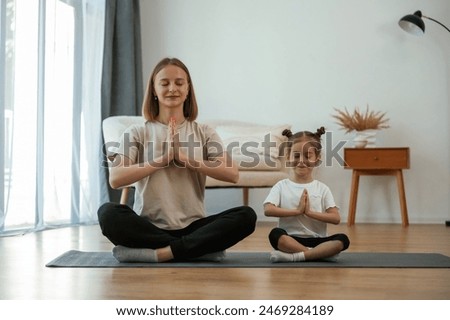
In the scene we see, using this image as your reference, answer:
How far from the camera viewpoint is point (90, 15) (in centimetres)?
460

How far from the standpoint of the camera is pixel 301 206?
216 cm

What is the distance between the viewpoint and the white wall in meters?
4.99

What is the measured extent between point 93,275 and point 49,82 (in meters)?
2.44

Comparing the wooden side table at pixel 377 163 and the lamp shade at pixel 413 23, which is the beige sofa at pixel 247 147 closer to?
the wooden side table at pixel 377 163

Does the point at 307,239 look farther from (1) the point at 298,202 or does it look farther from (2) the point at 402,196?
(2) the point at 402,196

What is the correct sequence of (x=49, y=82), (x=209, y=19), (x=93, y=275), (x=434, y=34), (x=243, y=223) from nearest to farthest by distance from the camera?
(x=93, y=275) → (x=243, y=223) → (x=49, y=82) → (x=434, y=34) → (x=209, y=19)

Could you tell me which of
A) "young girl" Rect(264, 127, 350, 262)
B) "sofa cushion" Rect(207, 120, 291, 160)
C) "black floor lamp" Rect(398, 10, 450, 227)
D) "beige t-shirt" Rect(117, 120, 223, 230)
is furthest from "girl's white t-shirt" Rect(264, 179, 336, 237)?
"black floor lamp" Rect(398, 10, 450, 227)

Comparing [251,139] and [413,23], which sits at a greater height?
[413,23]

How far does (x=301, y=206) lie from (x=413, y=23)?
298 centimetres

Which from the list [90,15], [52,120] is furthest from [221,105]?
[52,120]

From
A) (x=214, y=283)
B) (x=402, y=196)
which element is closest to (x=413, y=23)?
(x=402, y=196)

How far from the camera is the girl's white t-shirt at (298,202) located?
2203mm

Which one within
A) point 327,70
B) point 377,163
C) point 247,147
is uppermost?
point 327,70
